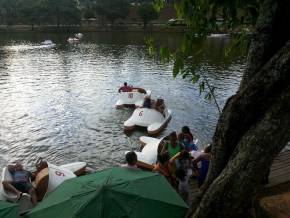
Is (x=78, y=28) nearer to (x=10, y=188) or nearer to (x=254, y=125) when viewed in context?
(x=10, y=188)

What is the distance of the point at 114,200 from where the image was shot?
261 inches

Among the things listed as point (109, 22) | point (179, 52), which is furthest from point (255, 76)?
point (109, 22)

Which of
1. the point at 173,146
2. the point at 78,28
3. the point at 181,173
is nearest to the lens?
the point at 181,173

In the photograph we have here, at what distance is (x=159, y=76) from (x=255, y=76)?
3030cm

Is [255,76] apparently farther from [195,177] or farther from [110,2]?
[110,2]

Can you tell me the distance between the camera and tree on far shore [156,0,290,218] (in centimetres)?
410

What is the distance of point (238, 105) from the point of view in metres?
4.47

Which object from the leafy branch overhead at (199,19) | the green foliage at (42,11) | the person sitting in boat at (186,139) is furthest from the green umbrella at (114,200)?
the green foliage at (42,11)

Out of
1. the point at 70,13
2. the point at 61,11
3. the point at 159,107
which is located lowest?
the point at 70,13

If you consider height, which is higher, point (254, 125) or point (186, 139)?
point (254, 125)

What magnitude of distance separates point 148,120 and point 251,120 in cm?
1499

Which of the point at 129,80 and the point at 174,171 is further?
the point at 129,80

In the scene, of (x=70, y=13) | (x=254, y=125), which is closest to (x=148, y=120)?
(x=254, y=125)

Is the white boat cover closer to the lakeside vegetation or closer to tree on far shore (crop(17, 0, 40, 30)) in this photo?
the lakeside vegetation
